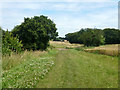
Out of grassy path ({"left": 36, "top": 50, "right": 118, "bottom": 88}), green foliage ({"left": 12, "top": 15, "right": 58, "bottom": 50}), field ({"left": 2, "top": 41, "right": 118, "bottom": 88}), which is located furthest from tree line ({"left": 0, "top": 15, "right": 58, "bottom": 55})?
grassy path ({"left": 36, "top": 50, "right": 118, "bottom": 88})

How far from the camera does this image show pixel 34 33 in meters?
28.8

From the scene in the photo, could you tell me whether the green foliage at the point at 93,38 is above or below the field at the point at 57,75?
above

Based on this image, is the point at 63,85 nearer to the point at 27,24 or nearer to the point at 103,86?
the point at 103,86

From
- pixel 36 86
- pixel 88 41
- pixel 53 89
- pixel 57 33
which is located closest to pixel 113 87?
pixel 53 89

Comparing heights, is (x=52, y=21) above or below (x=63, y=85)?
above

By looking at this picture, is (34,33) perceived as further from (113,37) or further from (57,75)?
(113,37)

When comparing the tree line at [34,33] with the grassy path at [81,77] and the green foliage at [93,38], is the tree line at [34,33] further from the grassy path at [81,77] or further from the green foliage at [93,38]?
the green foliage at [93,38]

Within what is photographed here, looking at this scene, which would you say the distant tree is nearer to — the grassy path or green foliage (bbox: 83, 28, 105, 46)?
green foliage (bbox: 83, 28, 105, 46)

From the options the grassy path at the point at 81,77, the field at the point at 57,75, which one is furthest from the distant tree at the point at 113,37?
the grassy path at the point at 81,77

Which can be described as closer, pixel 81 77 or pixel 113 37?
pixel 81 77

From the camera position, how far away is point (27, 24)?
29750 mm

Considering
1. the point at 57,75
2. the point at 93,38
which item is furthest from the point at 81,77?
the point at 93,38

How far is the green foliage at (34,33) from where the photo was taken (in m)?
29.5

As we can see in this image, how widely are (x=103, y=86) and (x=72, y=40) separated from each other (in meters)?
102
